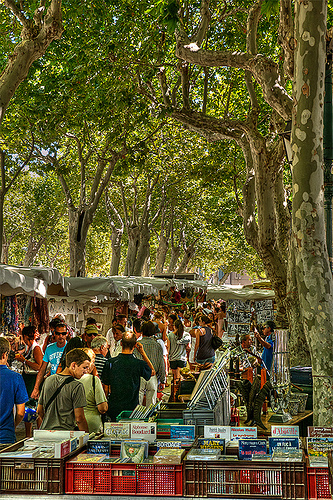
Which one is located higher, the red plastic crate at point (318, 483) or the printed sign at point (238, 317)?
the printed sign at point (238, 317)

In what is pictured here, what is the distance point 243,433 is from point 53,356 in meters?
4.40

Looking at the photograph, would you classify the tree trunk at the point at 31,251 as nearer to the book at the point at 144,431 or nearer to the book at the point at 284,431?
the book at the point at 144,431

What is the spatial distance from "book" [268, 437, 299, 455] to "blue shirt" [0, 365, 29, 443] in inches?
97.1

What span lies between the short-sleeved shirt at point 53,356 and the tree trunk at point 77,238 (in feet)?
30.0

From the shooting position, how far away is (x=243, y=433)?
3.89 meters

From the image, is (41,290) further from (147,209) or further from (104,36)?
(147,209)

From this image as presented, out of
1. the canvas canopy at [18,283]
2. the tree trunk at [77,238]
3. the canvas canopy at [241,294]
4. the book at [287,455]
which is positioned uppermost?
the tree trunk at [77,238]

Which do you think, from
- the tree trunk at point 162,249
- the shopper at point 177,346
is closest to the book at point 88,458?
the shopper at point 177,346

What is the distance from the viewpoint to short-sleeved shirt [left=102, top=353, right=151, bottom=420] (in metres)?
5.98

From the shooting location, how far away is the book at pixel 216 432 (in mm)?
3865

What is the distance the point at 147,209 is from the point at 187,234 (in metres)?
16.3

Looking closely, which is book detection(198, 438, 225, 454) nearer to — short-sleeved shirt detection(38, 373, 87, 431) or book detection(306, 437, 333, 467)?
book detection(306, 437, 333, 467)

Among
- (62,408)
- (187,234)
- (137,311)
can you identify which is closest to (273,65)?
(62,408)

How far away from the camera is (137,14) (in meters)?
12.3
